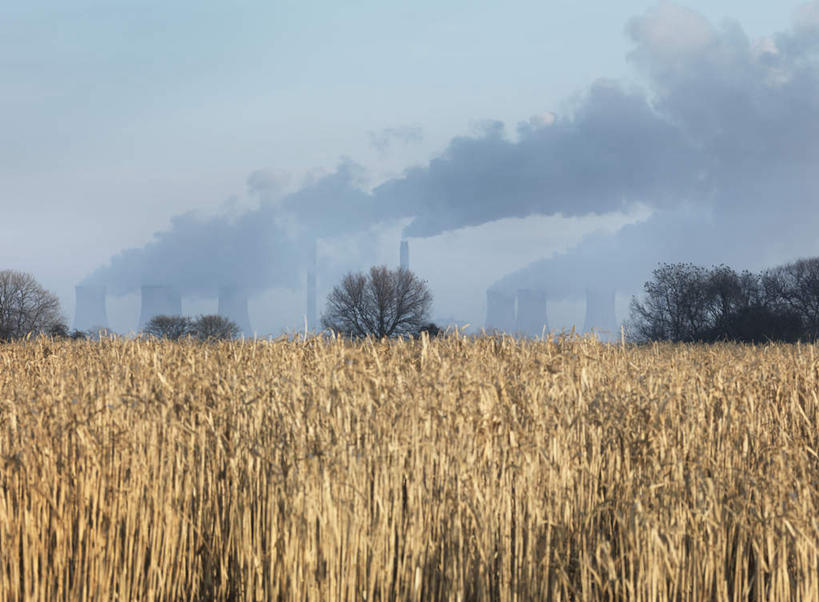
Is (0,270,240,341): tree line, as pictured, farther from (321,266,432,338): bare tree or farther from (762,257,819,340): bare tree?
(762,257,819,340): bare tree

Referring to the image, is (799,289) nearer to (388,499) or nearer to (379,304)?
(379,304)

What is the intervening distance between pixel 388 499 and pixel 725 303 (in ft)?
102

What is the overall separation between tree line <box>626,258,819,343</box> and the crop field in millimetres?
26751

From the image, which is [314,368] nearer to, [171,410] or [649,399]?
[171,410]

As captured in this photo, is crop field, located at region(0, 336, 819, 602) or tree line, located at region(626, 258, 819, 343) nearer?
crop field, located at region(0, 336, 819, 602)

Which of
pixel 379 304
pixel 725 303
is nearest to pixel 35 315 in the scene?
pixel 379 304

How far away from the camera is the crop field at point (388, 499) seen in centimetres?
290

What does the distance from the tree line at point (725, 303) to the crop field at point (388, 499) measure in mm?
26751

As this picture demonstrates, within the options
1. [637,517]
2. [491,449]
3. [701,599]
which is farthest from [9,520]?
[701,599]

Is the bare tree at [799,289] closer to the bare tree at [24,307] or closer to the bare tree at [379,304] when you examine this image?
the bare tree at [379,304]

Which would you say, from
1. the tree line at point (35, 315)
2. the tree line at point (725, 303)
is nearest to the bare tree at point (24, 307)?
the tree line at point (35, 315)

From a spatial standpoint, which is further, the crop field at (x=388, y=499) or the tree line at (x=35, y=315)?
the tree line at (x=35, y=315)

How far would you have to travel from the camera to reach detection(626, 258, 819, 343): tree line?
96.7 ft

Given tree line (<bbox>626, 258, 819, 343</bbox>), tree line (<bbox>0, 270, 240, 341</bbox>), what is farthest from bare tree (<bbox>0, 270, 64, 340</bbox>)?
tree line (<bbox>626, 258, 819, 343</bbox>)
